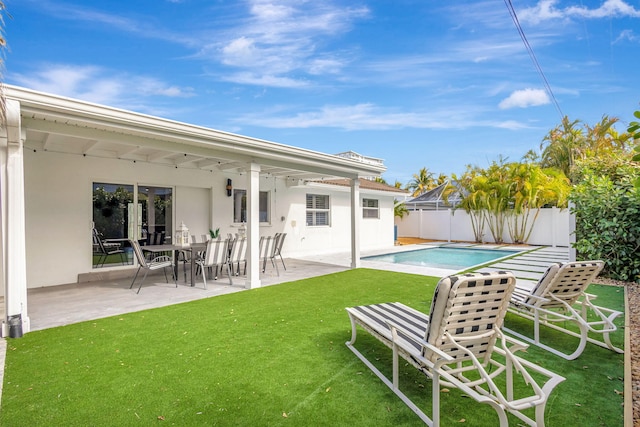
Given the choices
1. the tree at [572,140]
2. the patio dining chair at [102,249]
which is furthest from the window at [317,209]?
the tree at [572,140]

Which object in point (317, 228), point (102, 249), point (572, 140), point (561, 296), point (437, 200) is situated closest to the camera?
point (561, 296)

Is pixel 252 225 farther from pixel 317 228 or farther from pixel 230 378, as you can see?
pixel 317 228

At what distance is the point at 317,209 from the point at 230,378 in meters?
11.9

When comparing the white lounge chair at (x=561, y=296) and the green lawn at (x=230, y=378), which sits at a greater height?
the white lounge chair at (x=561, y=296)

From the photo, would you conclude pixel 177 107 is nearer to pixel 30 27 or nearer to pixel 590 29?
pixel 30 27

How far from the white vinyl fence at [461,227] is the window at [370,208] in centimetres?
661

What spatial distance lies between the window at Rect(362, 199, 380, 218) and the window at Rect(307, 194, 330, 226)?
2.73 meters

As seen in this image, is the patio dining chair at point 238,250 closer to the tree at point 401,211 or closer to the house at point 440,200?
the house at point 440,200

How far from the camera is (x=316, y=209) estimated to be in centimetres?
1537

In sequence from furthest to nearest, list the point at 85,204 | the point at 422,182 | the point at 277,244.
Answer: the point at 422,182, the point at 277,244, the point at 85,204

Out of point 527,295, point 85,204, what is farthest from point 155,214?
point 527,295

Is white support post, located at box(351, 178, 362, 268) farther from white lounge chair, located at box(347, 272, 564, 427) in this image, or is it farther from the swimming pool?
white lounge chair, located at box(347, 272, 564, 427)

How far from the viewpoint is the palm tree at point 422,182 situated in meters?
46.9

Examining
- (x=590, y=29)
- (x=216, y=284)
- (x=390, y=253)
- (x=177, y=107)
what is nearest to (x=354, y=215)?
(x=216, y=284)
